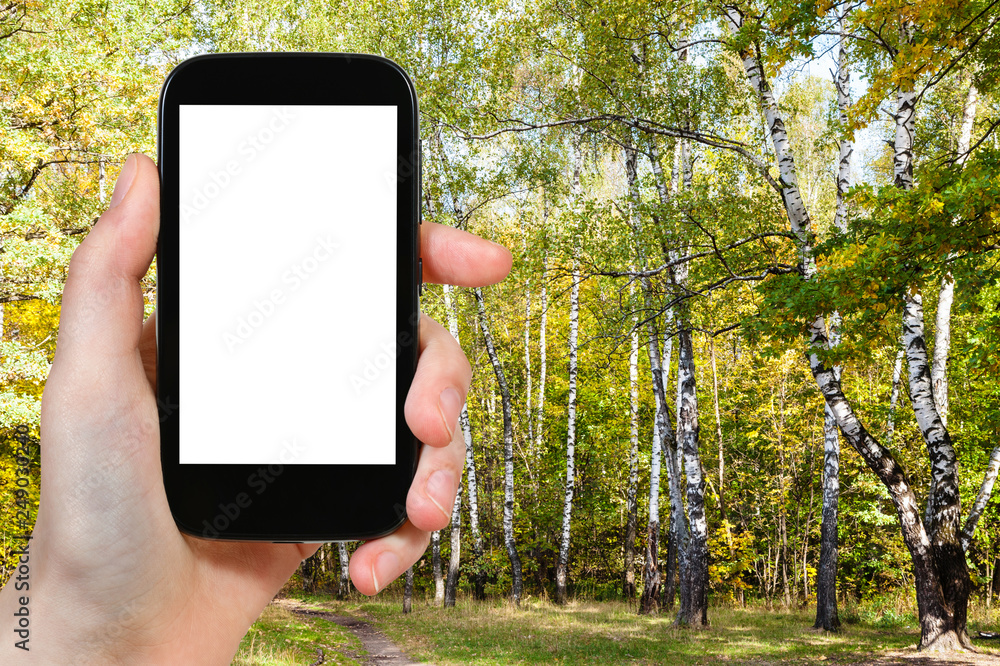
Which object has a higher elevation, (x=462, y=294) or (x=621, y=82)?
(x=621, y=82)

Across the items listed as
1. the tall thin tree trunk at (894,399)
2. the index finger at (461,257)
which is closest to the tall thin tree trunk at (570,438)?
the tall thin tree trunk at (894,399)

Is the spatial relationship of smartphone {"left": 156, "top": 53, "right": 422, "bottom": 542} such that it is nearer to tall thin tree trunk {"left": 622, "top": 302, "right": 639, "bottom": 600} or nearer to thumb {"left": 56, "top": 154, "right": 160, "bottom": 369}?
thumb {"left": 56, "top": 154, "right": 160, "bottom": 369}

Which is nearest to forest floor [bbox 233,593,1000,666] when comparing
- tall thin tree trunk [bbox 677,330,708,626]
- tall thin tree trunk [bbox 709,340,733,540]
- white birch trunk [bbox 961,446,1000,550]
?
tall thin tree trunk [bbox 677,330,708,626]

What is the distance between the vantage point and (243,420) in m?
1.84

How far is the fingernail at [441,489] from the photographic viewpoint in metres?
1.82

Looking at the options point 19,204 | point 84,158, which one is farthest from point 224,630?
point 84,158

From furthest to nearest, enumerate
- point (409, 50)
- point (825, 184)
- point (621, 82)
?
point (825, 184), point (409, 50), point (621, 82)

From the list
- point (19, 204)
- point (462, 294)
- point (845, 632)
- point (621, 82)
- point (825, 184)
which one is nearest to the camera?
point (19, 204)

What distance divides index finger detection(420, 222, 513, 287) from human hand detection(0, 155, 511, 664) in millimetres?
257

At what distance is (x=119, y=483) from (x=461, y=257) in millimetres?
1111

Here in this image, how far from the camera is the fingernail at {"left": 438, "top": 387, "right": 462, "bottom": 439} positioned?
6.10 feet

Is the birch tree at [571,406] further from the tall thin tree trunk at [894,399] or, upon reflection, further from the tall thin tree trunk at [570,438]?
the tall thin tree trunk at [894,399]

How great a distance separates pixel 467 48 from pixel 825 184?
1738 centimetres

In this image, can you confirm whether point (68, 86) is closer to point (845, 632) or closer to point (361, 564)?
point (361, 564)
